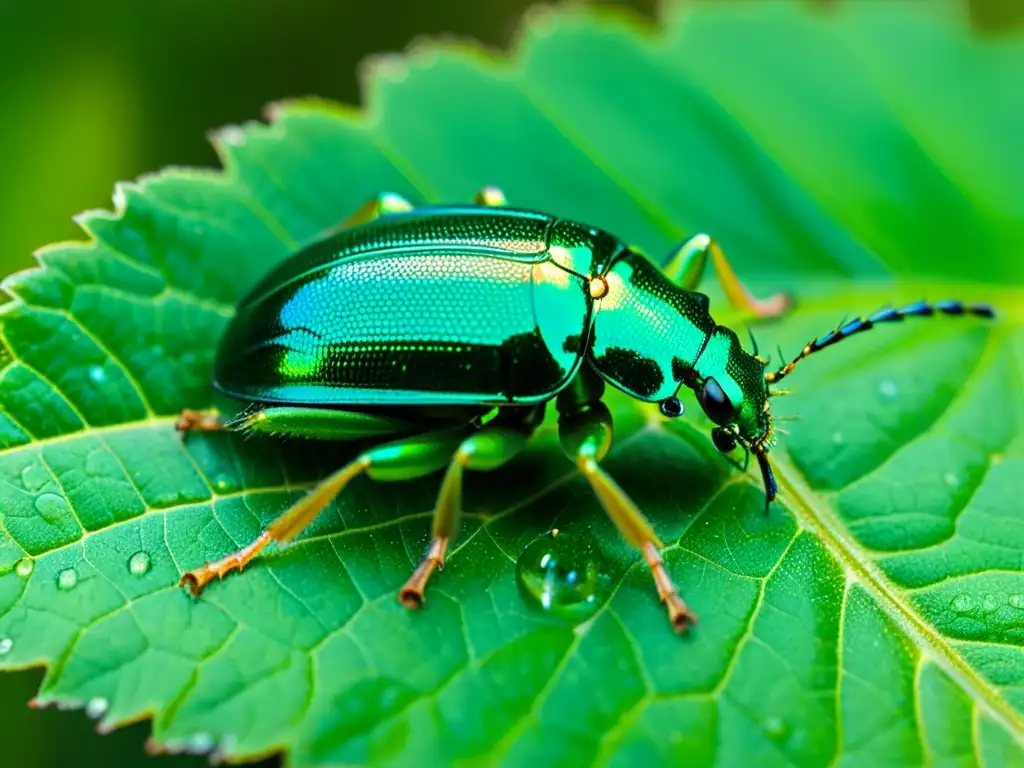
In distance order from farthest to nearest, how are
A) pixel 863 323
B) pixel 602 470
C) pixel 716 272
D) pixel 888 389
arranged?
pixel 716 272 → pixel 888 389 → pixel 863 323 → pixel 602 470

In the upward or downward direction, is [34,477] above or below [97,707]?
above

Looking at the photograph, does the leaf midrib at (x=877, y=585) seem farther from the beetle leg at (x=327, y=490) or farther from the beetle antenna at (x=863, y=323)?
the beetle leg at (x=327, y=490)

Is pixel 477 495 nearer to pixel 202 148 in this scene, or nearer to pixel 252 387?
pixel 252 387

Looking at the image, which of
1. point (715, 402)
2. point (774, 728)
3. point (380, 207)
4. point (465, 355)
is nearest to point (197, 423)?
point (465, 355)

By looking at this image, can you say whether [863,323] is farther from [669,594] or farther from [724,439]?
[669,594]

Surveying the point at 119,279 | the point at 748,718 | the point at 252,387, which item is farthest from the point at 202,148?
the point at 748,718
